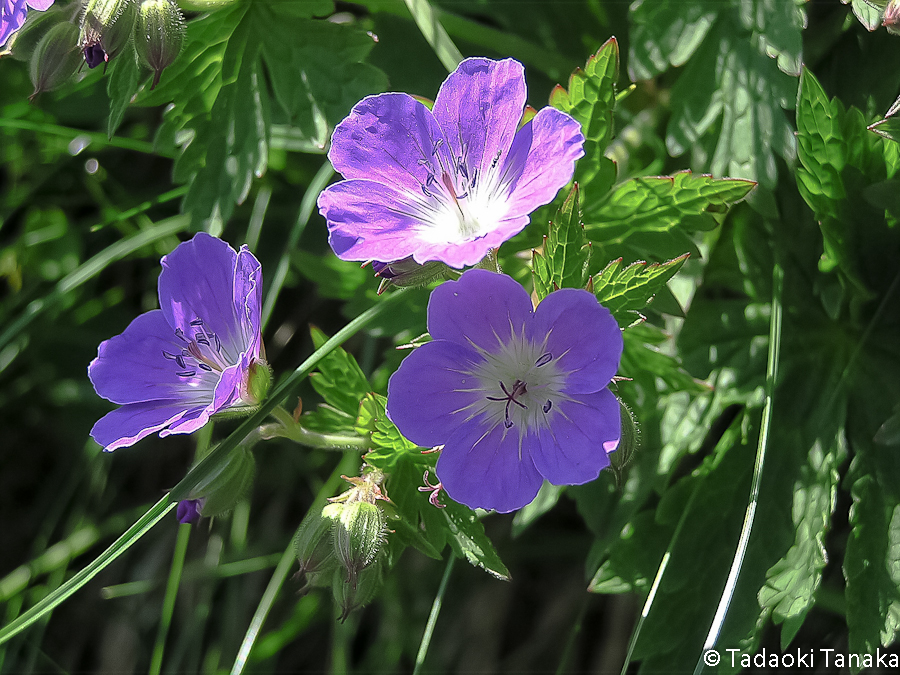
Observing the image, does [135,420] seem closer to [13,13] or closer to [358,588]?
[358,588]

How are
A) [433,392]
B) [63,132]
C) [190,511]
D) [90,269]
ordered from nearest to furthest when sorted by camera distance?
[433,392] → [190,511] → [63,132] → [90,269]

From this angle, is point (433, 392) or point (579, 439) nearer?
point (579, 439)

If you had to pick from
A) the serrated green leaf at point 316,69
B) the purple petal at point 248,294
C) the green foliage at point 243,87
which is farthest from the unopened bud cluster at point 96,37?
the purple petal at point 248,294

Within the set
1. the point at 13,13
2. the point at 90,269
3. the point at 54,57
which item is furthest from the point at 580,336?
the point at 90,269

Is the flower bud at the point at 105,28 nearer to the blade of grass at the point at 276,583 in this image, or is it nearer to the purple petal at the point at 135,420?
the purple petal at the point at 135,420

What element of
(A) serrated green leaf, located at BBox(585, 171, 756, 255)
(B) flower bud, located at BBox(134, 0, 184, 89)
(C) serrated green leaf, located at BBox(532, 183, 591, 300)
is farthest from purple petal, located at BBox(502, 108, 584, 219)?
(B) flower bud, located at BBox(134, 0, 184, 89)

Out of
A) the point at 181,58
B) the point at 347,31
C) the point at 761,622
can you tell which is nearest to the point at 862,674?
the point at 761,622
